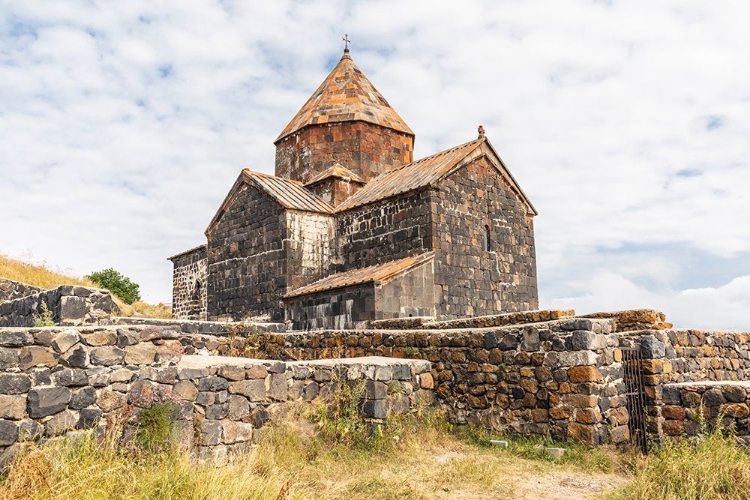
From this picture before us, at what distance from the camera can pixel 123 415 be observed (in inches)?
182

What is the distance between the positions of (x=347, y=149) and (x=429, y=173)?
12.5ft

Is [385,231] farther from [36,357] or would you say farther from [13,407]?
[13,407]

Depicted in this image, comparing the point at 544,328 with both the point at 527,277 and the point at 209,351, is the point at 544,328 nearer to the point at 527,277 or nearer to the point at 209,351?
the point at 209,351

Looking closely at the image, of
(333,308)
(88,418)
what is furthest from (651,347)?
(333,308)

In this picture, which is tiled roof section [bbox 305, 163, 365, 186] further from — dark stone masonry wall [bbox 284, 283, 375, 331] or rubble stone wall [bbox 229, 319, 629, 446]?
rubble stone wall [bbox 229, 319, 629, 446]

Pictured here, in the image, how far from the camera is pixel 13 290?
44.5 ft

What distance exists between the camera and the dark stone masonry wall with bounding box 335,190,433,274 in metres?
12.3

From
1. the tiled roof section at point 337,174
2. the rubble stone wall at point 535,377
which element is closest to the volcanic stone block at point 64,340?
the rubble stone wall at point 535,377

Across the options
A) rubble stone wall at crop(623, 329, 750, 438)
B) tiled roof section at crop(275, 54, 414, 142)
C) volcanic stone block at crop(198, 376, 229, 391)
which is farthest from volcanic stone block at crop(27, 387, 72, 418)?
tiled roof section at crop(275, 54, 414, 142)

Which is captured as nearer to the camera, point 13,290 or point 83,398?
point 83,398

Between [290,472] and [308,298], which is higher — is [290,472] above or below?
below

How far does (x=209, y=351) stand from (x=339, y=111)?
872 centimetres

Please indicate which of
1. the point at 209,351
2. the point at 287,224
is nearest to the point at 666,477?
the point at 209,351

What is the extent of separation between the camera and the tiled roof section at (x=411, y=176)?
41.2 ft
